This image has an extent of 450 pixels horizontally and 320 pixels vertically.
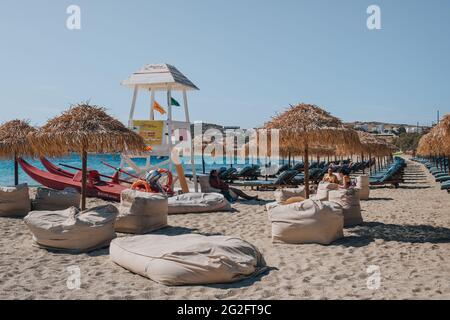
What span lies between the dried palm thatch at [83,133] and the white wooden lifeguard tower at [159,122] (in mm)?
4225

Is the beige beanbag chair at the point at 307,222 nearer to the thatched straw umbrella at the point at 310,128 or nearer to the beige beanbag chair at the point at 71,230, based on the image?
the thatched straw umbrella at the point at 310,128

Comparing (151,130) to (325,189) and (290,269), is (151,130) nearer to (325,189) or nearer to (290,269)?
(325,189)

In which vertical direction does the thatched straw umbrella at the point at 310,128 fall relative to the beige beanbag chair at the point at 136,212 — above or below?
above

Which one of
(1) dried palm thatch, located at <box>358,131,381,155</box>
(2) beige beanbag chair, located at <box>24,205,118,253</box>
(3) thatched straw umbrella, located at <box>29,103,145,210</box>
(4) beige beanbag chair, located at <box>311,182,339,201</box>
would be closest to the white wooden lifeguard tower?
(3) thatched straw umbrella, located at <box>29,103,145,210</box>

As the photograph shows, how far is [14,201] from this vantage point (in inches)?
349

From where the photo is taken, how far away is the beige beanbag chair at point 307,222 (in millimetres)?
6262

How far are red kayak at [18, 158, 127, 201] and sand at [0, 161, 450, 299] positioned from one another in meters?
3.51

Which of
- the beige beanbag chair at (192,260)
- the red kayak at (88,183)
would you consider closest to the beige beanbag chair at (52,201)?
the red kayak at (88,183)

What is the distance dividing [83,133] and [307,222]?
148 inches

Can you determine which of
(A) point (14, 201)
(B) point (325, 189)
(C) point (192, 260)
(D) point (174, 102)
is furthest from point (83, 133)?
(D) point (174, 102)

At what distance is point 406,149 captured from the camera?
3029 inches

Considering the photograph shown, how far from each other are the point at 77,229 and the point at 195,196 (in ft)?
13.9

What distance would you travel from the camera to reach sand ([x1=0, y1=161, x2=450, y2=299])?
4.27 metres
